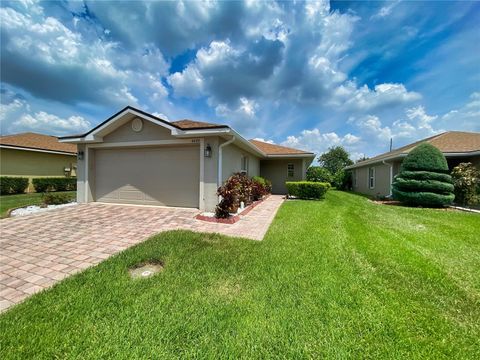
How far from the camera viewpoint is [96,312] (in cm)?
232

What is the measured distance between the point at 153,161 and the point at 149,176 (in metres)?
0.69

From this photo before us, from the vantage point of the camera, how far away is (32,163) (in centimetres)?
1404

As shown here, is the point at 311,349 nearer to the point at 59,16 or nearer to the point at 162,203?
the point at 162,203

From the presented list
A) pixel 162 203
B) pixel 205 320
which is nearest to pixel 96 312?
pixel 205 320

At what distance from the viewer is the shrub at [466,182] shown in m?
9.84

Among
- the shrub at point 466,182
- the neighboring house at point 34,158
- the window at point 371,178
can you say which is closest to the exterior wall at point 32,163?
the neighboring house at point 34,158

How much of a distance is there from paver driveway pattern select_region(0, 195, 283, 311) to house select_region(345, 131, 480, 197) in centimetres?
1033

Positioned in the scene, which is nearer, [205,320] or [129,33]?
[205,320]

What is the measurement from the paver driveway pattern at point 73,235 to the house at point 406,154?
10.3 meters

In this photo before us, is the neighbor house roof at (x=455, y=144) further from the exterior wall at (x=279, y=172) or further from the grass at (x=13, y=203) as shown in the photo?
the grass at (x=13, y=203)

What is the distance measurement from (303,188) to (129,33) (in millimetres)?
11274

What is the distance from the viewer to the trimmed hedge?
1384 centimetres

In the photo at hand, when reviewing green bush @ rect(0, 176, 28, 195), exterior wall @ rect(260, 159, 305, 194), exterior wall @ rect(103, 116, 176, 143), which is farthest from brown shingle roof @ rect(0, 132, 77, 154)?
exterior wall @ rect(260, 159, 305, 194)

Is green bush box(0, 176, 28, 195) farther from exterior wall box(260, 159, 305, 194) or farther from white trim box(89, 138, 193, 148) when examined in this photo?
exterior wall box(260, 159, 305, 194)
